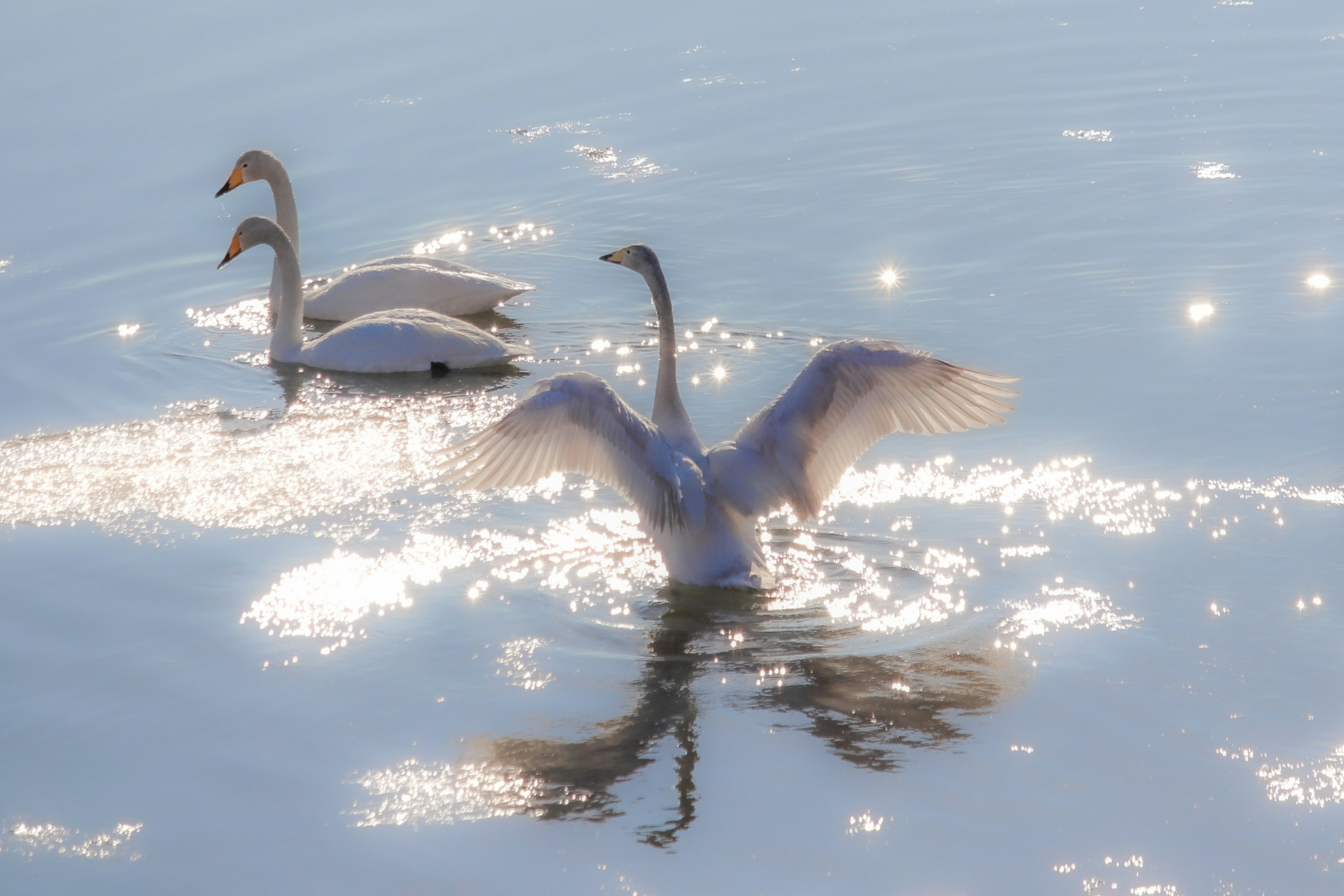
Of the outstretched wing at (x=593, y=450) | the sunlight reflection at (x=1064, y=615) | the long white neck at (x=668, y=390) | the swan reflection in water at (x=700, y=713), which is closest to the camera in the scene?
the swan reflection in water at (x=700, y=713)

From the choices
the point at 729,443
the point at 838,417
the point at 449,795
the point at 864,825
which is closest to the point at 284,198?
the point at 729,443

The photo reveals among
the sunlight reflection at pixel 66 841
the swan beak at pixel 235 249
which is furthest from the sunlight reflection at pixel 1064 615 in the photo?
the swan beak at pixel 235 249

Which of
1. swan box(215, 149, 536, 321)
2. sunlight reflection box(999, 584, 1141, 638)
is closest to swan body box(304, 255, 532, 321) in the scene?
swan box(215, 149, 536, 321)

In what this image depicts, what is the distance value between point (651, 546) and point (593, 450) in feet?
2.20

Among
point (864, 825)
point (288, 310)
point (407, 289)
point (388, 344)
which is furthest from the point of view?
point (407, 289)

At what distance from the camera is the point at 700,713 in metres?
5.03

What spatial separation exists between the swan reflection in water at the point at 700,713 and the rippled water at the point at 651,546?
0.02 meters

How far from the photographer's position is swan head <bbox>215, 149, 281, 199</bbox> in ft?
33.9

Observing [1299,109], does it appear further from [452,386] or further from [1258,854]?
[1258,854]

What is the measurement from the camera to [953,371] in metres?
6.28

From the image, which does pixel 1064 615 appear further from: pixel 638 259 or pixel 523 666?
pixel 638 259

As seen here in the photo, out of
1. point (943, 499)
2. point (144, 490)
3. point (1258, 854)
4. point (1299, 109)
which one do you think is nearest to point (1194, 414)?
point (943, 499)

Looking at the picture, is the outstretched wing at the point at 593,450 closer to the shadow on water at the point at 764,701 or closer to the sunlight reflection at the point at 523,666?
the shadow on water at the point at 764,701

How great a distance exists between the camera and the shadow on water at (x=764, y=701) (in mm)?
4664
